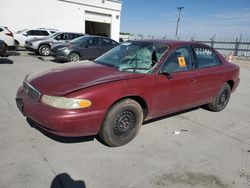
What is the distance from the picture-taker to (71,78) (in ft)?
11.3

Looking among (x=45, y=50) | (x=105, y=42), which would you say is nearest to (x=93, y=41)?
(x=105, y=42)

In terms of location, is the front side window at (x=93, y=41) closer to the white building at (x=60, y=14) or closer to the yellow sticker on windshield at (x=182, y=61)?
the yellow sticker on windshield at (x=182, y=61)

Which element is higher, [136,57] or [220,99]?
[136,57]

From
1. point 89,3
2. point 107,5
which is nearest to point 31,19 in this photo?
point 89,3

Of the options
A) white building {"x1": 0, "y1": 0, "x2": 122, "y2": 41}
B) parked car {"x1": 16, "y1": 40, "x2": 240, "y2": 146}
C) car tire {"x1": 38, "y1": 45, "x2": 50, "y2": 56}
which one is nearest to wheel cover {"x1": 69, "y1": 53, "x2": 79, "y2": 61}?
car tire {"x1": 38, "y1": 45, "x2": 50, "y2": 56}

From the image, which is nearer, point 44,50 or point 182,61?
point 182,61

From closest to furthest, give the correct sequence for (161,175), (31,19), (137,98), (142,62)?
(161,175) < (137,98) < (142,62) < (31,19)

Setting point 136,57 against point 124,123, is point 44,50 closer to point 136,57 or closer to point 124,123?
point 136,57

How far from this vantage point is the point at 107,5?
986 inches

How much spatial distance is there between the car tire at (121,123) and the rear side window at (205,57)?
5.92 ft

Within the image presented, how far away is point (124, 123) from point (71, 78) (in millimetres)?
1045

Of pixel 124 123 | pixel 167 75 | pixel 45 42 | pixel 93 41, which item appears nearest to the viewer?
pixel 124 123

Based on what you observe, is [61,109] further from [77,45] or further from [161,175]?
[77,45]

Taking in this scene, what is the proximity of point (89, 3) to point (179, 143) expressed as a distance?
22471 millimetres
